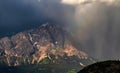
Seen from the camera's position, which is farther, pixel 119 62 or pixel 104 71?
pixel 119 62

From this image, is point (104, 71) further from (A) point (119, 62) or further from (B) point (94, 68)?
(A) point (119, 62)

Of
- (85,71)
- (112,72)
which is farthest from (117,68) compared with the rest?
(85,71)

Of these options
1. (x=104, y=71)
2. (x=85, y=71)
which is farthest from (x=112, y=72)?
(x=85, y=71)

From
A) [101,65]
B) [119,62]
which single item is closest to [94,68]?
[101,65]

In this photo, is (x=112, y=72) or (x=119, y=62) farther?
(x=119, y=62)

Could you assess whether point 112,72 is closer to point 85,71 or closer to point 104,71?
point 104,71

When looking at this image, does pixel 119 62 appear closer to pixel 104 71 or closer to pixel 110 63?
pixel 110 63

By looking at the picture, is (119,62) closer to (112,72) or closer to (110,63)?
(110,63)
